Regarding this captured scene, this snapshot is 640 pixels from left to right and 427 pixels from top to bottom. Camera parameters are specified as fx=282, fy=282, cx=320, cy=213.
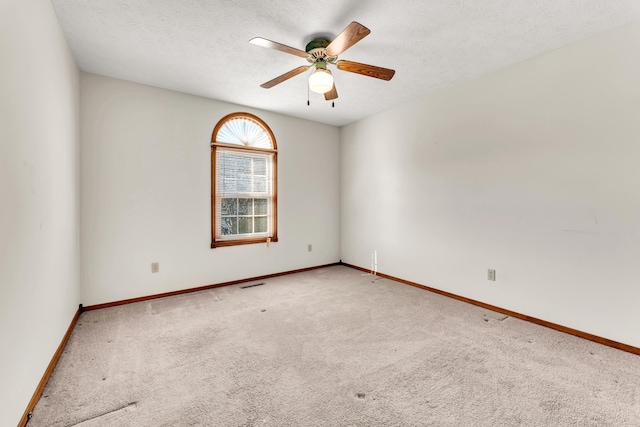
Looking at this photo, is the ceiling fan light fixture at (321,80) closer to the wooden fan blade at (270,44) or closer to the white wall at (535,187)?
the wooden fan blade at (270,44)

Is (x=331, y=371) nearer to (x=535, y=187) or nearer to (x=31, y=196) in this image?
(x=31, y=196)

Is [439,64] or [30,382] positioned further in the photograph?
[439,64]

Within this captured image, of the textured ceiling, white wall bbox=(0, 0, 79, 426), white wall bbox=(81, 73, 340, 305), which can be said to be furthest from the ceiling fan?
white wall bbox=(81, 73, 340, 305)

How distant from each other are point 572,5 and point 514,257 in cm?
214

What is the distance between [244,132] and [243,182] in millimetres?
736

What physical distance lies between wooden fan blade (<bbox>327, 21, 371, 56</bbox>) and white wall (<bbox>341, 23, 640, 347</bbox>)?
193cm

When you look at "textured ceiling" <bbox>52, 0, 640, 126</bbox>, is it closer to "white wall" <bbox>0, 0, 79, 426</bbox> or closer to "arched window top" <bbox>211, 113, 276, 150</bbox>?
"white wall" <bbox>0, 0, 79, 426</bbox>

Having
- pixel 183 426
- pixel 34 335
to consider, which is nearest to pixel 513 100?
pixel 183 426

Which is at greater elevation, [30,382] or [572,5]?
[572,5]

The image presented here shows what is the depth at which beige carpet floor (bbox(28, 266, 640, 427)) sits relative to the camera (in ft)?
5.08

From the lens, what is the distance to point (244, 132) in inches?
164

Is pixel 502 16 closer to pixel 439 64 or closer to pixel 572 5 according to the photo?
pixel 572 5

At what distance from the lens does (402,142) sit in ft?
13.3

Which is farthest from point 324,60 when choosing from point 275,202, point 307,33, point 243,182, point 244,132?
point 275,202
